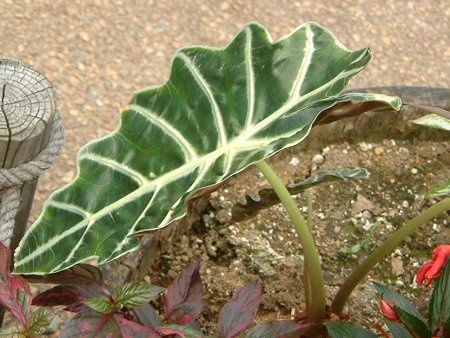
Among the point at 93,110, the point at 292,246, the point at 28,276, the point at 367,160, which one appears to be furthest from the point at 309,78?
the point at 93,110

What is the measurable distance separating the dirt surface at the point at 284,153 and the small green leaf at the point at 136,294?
0.54 metres

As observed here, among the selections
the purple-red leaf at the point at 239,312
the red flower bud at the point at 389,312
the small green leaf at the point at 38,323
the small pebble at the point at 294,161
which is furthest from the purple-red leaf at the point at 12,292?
the small pebble at the point at 294,161

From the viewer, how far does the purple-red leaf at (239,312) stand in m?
1.31

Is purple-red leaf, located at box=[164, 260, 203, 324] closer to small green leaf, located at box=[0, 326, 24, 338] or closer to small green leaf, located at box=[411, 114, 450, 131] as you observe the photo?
small green leaf, located at box=[0, 326, 24, 338]

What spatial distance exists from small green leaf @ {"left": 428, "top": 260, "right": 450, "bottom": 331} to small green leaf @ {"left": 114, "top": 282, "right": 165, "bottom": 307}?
0.45 m

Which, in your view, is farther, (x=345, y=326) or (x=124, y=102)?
(x=124, y=102)

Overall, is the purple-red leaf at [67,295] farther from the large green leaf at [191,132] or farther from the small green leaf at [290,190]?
the small green leaf at [290,190]

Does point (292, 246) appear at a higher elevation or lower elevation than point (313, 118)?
lower

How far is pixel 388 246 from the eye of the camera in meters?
1.46

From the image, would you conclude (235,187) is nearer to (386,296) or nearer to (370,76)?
(386,296)

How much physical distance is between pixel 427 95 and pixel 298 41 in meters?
0.71

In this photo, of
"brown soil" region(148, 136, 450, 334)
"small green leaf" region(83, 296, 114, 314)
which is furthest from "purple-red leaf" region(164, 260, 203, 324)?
"brown soil" region(148, 136, 450, 334)

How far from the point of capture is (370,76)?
2934mm

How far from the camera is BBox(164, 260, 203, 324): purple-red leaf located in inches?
52.7
